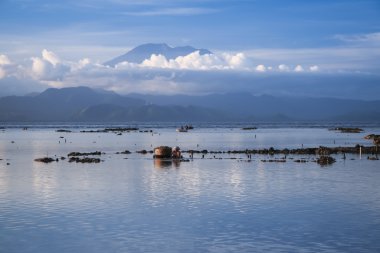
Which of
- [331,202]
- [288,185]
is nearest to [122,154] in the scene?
[288,185]

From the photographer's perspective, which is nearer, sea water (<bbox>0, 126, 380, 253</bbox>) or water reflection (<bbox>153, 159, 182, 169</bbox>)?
sea water (<bbox>0, 126, 380, 253</bbox>)

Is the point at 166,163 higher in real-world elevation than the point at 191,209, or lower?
higher

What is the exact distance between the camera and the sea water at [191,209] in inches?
963

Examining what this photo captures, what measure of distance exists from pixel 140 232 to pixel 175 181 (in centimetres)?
1825

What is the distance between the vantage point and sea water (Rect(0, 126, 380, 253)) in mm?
24453

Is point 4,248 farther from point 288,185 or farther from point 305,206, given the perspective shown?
point 288,185

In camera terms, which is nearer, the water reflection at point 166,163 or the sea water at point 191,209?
the sea water at point 191,209

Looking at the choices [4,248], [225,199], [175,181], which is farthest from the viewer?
[175,181]

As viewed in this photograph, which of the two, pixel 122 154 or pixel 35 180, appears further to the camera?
pixel 122 154

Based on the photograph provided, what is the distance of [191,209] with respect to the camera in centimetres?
3206

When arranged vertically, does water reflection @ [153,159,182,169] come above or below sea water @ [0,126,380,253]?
above

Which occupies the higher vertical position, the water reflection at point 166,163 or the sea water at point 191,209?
the water reflection at point 166,163

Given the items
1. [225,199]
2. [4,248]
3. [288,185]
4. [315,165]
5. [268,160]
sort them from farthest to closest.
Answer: [268,160] → [315,165] → [288,185] → [225,199] → [4,248]

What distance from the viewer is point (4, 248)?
2380cm
